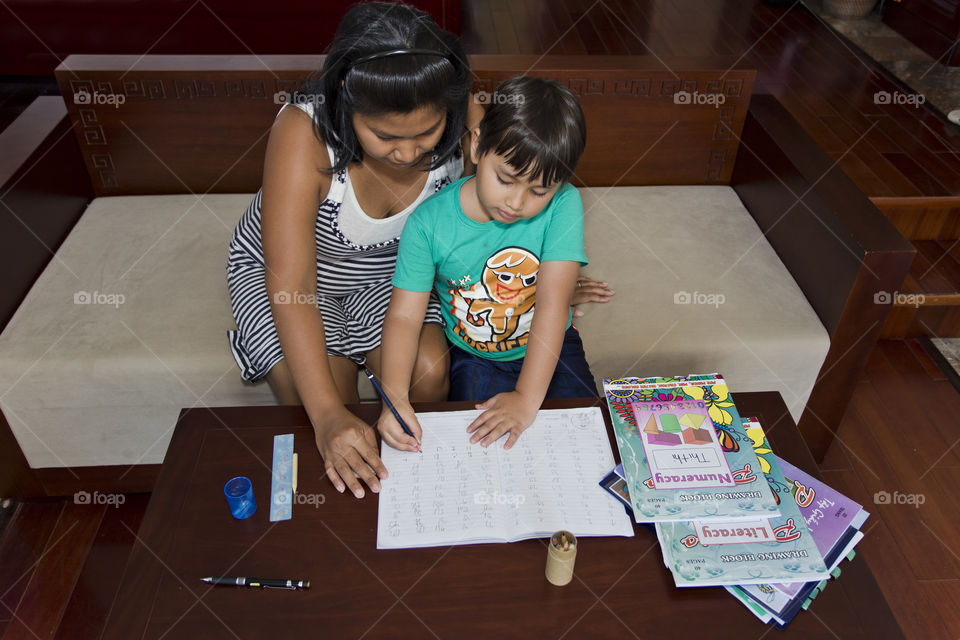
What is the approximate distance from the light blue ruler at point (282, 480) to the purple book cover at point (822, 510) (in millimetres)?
773

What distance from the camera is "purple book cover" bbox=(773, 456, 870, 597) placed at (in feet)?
3.45

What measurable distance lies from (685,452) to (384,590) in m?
0.51

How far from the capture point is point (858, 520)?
3.49 feet

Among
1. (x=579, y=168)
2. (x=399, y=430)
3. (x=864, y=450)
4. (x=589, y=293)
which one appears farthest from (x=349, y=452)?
(x=864, y=450)

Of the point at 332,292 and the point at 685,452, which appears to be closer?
the point at 685,452

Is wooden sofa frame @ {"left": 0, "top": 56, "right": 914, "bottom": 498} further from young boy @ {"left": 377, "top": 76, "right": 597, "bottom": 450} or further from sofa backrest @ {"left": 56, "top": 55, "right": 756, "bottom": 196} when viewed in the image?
young boy @ {"left": 377, "top": 76, "right": 597, "bottom": 450}

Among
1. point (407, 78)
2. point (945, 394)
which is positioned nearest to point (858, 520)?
point (407, 78)

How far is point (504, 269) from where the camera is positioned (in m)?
1.36

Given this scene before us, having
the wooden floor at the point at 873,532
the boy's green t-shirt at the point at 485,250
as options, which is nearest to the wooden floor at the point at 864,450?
the wooden floor at the point at 873,532

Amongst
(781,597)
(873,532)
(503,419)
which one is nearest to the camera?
(781,597)

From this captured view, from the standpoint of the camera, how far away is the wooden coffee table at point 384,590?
0.95 metres

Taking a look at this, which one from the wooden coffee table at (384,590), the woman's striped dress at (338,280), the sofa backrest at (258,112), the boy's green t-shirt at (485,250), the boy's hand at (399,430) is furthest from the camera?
the sofa backrest at (258,112)

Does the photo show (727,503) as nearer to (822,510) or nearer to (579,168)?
(822,510)

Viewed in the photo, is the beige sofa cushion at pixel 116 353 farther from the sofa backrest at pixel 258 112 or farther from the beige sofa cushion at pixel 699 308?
the beige sofa cushion at pixel 699 308
